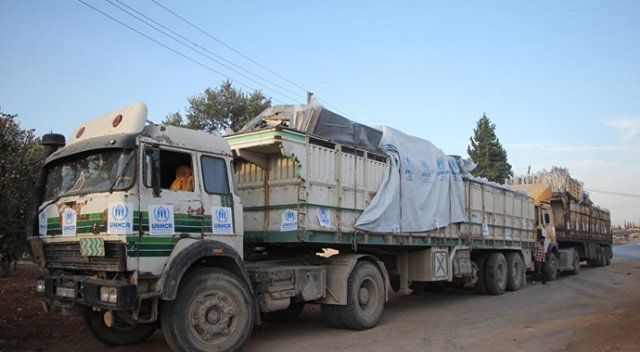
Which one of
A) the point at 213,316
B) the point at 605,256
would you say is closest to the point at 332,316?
the point at 213,316

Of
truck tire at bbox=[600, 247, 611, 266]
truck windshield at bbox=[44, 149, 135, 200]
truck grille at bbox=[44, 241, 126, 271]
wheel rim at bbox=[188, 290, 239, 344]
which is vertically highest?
truck windshield at bbox=[44, 149, 135, 200]

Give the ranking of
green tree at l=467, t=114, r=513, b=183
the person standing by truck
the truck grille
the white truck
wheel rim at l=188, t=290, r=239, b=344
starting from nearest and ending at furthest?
1. the truck grille
2. the white truck
3. wheel rim at l=188, t=290, r=239, b=344
4. the person standing by truck
5. green tree at l=467, t=114, r=513, b=183

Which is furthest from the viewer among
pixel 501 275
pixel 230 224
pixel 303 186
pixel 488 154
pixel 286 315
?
pixel 488 154

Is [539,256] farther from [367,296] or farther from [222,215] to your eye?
[222,215]

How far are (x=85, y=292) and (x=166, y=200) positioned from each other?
1.35m

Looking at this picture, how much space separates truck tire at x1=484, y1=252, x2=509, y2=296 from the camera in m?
13.9

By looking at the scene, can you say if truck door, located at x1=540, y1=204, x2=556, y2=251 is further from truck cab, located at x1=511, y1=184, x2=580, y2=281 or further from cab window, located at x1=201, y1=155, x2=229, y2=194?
cab window, located at x1=201, y1=155, x2=229, y2=194

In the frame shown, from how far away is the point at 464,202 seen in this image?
12.4m

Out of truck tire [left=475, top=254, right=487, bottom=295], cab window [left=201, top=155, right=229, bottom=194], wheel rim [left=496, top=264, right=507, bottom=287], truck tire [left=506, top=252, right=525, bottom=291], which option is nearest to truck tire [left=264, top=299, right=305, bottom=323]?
cab window [left=201, top=155, right=229, bottom=194]

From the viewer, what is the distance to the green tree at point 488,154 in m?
51.4

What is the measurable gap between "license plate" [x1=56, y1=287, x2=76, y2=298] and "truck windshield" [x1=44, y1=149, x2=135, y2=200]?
1156 mm

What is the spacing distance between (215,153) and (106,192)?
1.53 metres

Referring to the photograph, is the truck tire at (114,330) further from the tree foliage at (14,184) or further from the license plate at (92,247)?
the tree foliage at (14,184)

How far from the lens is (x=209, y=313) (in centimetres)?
626
